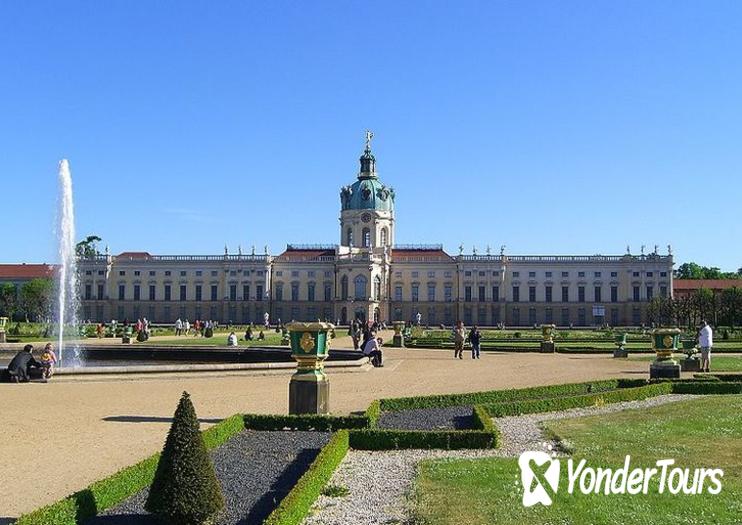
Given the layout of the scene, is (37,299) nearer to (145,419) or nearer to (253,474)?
(145,419)

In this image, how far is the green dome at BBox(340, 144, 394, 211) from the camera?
98.2m

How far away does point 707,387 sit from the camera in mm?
17859

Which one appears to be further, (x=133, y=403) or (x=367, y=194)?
(x=367, y=194)

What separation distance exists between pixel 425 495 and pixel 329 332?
599 cm

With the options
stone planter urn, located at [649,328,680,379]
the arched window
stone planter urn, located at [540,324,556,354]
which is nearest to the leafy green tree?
the arched window

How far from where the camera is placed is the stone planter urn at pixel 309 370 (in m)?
13.7

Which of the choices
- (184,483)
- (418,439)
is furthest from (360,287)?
(184,483)

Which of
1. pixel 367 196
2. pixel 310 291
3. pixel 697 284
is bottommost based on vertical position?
pixel 310 291

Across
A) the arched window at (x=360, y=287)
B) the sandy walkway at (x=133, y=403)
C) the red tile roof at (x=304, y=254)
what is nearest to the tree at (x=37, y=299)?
the red tile roof at (x=304, y=254)

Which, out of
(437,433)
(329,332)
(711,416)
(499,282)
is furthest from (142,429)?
(499,282)

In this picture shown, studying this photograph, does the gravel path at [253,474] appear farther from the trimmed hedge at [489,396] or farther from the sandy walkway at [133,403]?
the trimmed hedge at [489,396]

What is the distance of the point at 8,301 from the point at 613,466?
85869 mm

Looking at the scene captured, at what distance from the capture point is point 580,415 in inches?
571

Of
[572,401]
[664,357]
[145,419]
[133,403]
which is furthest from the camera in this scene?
[664,357]
